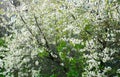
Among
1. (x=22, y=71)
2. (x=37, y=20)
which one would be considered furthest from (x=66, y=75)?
(x=37, y=20)

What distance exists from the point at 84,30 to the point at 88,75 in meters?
1.21

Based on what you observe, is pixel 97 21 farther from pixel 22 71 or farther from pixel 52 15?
pixel 22 71

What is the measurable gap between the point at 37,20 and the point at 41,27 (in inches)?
10.3

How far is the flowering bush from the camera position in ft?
24.8

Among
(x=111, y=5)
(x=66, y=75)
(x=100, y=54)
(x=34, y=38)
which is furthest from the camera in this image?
(x=66, y=75)

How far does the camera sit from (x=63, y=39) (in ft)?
26.1

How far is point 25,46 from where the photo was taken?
8.95 m

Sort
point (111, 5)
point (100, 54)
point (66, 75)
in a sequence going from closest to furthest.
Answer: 1. point (100, 54)
2. point (111, 5)
3. point (66, 75)

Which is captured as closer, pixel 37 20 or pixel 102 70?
pixel 102 70

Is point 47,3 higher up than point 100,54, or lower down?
higher up

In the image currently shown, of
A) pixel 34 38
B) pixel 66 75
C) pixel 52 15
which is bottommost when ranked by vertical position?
pixel 66 75

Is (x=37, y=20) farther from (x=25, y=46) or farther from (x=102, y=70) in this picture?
(x=102, y=70)

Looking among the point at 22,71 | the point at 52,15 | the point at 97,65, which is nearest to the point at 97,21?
the point at 97,65

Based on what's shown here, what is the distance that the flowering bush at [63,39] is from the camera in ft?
24.8
